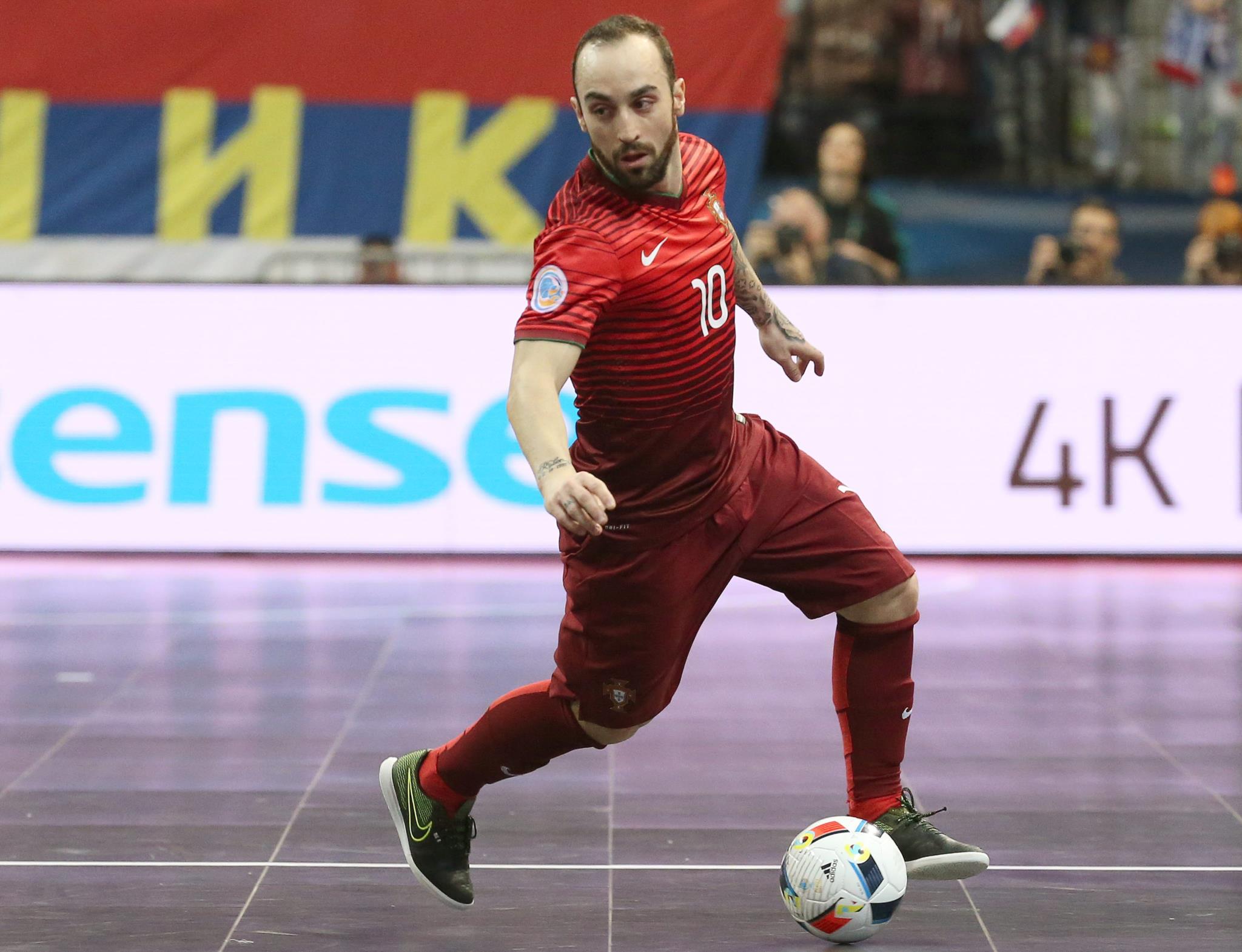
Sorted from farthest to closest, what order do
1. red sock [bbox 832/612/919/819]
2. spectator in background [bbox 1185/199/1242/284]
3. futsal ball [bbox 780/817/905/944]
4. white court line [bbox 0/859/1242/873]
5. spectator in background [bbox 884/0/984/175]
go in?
1. spectator in background [bbox 884/0/984/175]
2. spectator in background [bbox 1185/199/1242/284]
3. white court line [bbox 0/859/1242/873]
4. red sock [bbox 832/612/919/819]
5. futsal ball [bbox 780/817/905/944]

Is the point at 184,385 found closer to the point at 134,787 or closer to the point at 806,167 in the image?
the point at 134,787

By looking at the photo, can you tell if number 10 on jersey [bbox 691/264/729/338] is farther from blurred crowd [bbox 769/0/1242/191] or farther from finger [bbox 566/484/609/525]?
blurred crowd [bbox 769/0/1242/191]

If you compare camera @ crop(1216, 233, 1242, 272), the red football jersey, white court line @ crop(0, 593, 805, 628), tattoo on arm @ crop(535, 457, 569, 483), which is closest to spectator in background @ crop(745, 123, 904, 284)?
camera @ crop(1216, 233, 1242, 272)

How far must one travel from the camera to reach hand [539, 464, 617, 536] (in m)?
3.54

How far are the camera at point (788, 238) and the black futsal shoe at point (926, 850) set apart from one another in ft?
21.6

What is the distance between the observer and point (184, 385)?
10.5 m

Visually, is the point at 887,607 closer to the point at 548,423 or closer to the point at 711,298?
the point at 711,298

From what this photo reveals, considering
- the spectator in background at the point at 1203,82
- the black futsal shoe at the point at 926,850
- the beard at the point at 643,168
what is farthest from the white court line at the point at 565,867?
the spectator in background at the point at 1203,82

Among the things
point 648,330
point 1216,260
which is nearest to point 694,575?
point 648,330

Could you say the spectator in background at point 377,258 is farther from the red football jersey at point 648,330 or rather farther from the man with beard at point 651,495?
the red football jersey at point 648,330

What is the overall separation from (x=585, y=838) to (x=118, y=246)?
9116mm

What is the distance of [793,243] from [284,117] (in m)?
4.30

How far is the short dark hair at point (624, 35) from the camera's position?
3.92 m

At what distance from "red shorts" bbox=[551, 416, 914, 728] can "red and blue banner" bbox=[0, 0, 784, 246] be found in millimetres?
8781
